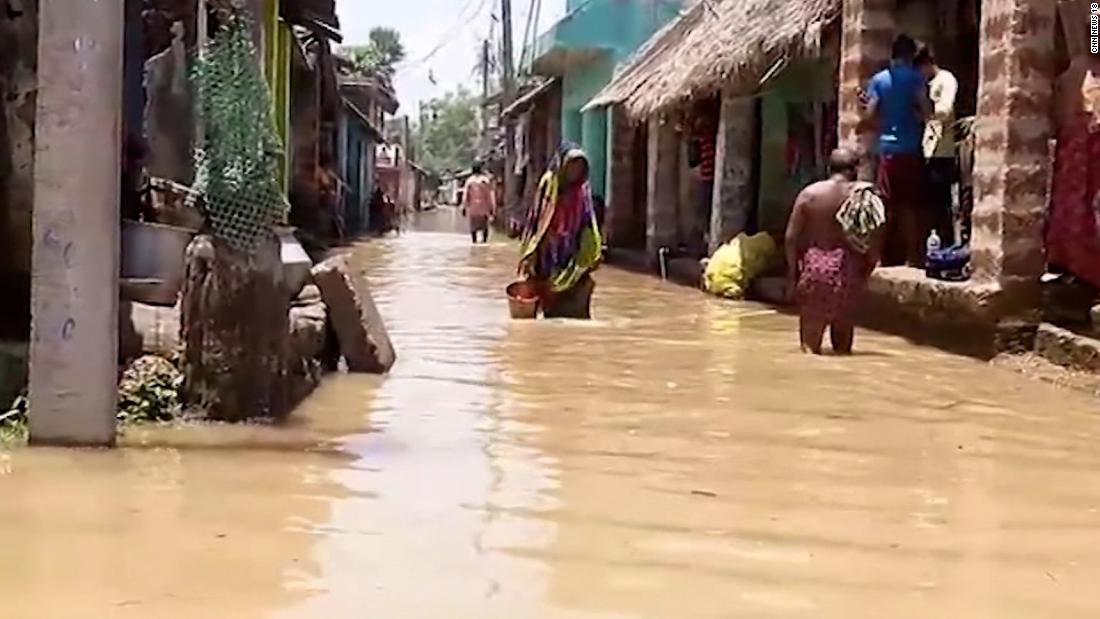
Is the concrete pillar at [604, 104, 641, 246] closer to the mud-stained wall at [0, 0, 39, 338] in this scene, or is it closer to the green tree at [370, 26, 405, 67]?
the mud-stained wall at [0, 0, 39, 338]

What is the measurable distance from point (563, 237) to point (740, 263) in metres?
4.06

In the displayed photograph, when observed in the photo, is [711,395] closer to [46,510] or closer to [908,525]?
[908,525]

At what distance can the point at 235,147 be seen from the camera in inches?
251

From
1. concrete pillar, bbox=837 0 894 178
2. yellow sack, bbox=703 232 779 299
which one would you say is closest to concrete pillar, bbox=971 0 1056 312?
concrete pillar, bbox=837 0 894 178

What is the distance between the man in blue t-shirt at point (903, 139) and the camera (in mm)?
11266

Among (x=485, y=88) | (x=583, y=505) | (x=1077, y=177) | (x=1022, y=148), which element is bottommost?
(x=583, y=505)

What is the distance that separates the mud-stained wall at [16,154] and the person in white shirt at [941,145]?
6.45 metres

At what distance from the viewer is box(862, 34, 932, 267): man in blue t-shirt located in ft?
37.0

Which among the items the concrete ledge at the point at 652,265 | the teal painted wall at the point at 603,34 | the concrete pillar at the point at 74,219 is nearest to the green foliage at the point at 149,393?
the concrete pillar at the point at 74,219

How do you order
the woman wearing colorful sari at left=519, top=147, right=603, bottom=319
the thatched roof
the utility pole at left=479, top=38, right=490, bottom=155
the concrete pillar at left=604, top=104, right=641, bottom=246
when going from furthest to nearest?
the utility pole at left=479, top=38, right=490, bottom=155
the concrete pillar at left=604, top=104, right=641, bottom=246
the thatched roof
the woman wearing colorful sari at left=519, top=147, right=603, bottom=319

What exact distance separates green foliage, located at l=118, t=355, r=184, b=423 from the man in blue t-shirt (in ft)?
21.7

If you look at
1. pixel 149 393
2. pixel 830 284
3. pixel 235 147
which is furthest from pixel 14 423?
pixel 830 284

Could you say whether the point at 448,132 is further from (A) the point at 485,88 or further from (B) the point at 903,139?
(B) the point at 903,139

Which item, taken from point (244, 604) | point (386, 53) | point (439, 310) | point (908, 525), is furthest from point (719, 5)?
point (386, 53)
